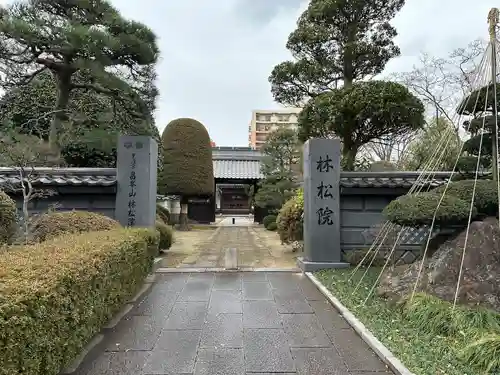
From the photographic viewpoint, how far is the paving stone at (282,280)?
7406mm

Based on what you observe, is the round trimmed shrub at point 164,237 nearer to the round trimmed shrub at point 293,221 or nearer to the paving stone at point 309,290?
the round trimmed shrub at point 293,221

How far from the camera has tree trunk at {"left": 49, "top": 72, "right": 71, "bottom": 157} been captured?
12.9m

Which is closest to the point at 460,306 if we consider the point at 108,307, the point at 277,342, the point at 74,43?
the point at 277,342

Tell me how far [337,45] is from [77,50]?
8341mm

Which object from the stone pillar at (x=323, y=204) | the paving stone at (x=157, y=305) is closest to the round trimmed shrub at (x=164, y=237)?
the stone pillar at (x=323, y=204)

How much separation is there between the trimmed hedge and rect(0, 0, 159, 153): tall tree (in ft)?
27.5

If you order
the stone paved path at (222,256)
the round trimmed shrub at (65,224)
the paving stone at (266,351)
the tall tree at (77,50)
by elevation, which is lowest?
the stone paved path at (222,256)

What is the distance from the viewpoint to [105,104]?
15078mm

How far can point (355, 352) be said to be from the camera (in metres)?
4.19

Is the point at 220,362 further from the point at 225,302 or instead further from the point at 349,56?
the point at 349,56

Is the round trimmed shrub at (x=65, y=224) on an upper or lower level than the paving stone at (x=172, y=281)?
upper

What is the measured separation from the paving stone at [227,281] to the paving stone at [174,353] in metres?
2.44

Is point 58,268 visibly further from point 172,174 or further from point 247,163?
point 247,163

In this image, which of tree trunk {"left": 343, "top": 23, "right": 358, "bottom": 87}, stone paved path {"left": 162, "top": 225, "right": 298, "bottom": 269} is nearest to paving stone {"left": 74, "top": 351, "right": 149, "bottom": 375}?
stone paved path {"left": 162, "top": 225, "right": 298, "bottom": 269}
